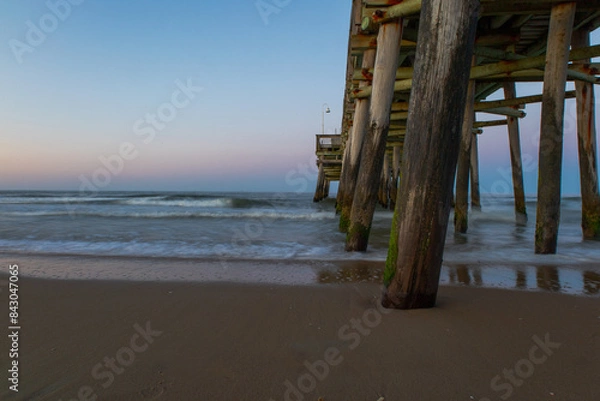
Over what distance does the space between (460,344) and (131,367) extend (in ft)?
5.67

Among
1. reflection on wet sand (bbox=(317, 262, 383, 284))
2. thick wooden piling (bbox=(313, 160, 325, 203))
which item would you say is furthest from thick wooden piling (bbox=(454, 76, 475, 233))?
thick wooden piling (bbox=(313, 160, 325, 203))

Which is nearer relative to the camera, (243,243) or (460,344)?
(460,344)

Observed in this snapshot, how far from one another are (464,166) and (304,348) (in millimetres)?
7295

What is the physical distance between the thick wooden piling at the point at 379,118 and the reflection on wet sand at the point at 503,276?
3.33 ft

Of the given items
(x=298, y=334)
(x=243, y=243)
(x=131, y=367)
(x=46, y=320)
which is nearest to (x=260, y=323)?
(x=298, y=334)

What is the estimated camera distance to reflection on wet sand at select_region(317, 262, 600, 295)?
141 inches

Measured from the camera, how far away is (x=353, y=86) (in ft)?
28.1

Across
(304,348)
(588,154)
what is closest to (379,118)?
(304,348)

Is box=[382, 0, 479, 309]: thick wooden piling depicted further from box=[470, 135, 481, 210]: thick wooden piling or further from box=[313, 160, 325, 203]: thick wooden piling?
box=[313, 160, 325, 203]: thick wooden piling

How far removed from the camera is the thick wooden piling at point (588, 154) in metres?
6.81

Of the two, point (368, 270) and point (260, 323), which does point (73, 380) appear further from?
point (368, 270)

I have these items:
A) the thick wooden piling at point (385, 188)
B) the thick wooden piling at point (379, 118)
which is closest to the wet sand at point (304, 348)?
the thick wooden piling at point (379, 118)

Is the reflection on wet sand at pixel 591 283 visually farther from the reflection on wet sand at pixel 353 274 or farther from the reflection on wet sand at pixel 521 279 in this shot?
the reflection on wet sand at pixel 353 274

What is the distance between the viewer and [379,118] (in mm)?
5328
